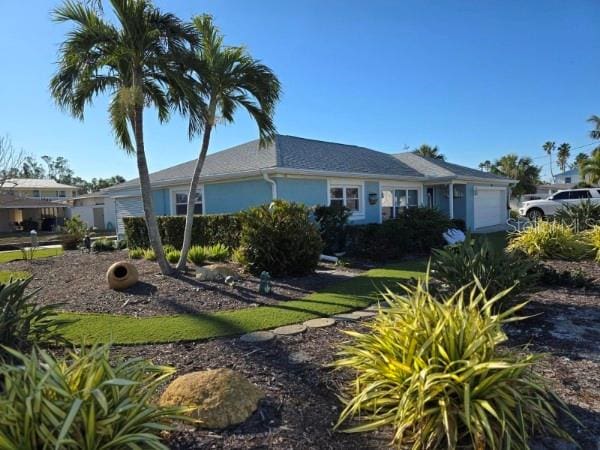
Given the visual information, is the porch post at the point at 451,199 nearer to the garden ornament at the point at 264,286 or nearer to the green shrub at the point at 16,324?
the garden ornament at the point at 264,286

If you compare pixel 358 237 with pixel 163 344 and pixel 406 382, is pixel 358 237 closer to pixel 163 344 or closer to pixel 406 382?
pixel 163 344

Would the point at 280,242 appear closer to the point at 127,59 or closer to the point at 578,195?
the point at 127,59

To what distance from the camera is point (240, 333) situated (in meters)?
5.31

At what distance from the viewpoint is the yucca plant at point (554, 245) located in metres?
10.2

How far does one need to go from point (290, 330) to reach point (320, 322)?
0.54m

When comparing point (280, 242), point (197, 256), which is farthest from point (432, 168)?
point (197, 256)

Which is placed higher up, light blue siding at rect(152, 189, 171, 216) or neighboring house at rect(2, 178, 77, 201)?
neighboring house at rect(2, 178, 77, 201)

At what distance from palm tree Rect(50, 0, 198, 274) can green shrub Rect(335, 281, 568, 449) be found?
6937 mm

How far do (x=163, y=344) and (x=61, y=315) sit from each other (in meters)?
2.68

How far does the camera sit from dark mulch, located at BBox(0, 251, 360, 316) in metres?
7.03

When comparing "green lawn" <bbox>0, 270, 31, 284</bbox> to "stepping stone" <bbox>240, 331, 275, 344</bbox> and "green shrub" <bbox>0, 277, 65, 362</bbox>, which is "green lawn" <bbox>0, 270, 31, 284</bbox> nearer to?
"green shrub" <bbox>0, 277, 65, 362</bbox>

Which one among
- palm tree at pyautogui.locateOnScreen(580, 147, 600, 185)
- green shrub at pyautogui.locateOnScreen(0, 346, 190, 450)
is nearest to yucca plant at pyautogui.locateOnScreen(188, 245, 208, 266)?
green shrub at pyautogui.locateOnScreen(0, 346, 190, 450)

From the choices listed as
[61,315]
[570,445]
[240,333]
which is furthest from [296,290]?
[570,445]

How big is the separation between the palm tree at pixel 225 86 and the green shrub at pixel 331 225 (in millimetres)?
3388
